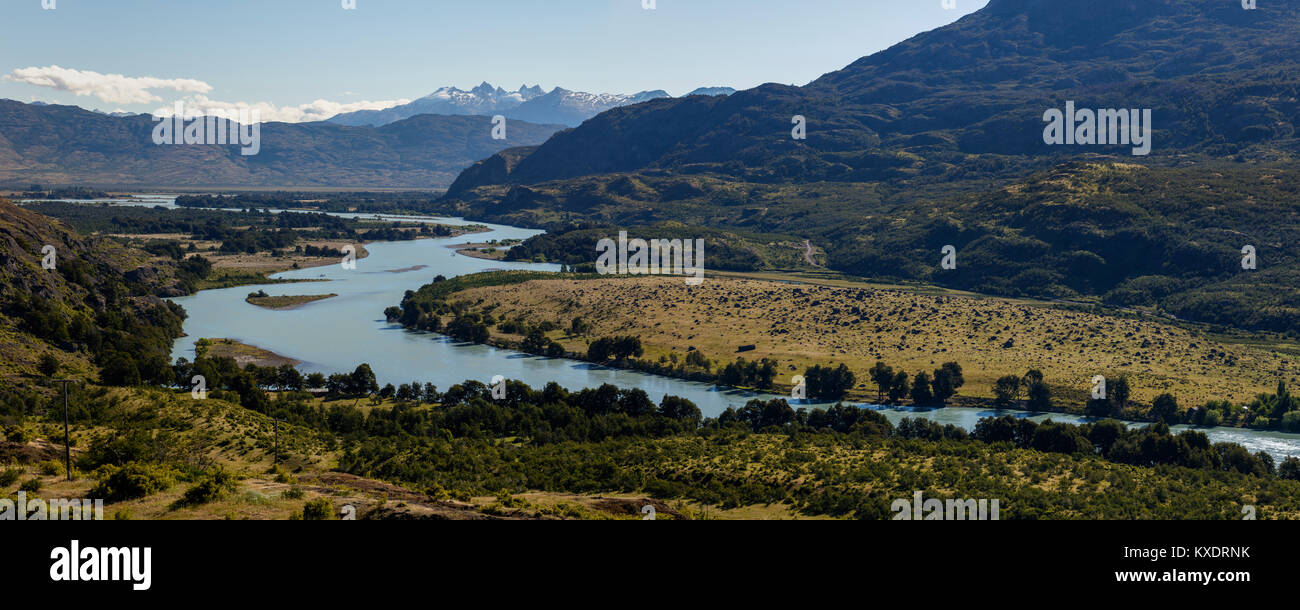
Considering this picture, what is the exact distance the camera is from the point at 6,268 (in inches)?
3533

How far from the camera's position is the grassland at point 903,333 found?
341 feet

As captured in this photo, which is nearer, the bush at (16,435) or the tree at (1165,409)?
the bush at (16,435)

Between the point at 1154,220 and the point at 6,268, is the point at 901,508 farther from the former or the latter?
the point at 1154,220

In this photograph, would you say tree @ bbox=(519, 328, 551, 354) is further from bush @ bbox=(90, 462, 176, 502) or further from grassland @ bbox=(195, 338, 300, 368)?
bush @ bbox=(90, 462, 176, 502)

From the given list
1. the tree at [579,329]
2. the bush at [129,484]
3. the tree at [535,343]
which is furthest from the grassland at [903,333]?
the bush at [129,484]

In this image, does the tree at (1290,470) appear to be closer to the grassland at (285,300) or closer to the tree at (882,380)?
the tree at (882,380)

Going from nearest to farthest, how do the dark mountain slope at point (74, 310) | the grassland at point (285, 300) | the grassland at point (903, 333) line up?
1. the dark mountain slope at point (74, 310)
2. the grassland at point (903, 333)
3. the grassland at point (285, 300)

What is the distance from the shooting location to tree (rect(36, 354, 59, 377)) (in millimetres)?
73438

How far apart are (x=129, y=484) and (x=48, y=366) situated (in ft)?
170

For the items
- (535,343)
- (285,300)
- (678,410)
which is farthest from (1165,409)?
(285,300)

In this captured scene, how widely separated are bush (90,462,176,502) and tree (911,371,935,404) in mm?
79515

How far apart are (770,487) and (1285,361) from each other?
92047mm

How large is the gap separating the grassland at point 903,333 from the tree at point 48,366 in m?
62.5

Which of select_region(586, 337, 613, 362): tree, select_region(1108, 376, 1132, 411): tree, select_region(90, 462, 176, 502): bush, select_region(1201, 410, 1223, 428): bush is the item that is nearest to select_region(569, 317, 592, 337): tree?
select_region(586, 337, 613, 362): tree
